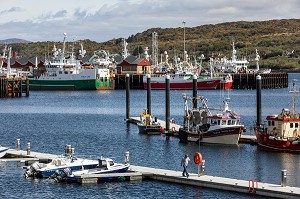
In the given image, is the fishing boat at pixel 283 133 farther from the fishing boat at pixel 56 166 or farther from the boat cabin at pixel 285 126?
the fishing boat at pixel 56 166

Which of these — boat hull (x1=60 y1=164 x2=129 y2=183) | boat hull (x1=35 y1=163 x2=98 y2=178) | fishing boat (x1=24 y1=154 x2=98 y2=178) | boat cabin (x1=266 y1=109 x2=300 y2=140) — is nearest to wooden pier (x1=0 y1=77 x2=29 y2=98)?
boat cabin (x1=266 y1=109 x2=300 y2=140)

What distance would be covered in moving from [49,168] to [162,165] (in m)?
9.21

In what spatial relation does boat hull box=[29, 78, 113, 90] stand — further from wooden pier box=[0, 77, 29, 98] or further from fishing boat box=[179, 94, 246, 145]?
fishing boat box=[179, 94, 246, 145]

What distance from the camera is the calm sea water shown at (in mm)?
47031

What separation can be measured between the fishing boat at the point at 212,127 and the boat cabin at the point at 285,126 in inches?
148

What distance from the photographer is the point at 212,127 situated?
66062mm

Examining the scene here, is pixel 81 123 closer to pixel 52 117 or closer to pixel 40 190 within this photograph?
pixel 52 117

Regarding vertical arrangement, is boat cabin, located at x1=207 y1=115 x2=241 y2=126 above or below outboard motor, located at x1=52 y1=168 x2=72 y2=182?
above

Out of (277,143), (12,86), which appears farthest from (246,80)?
(277,143)

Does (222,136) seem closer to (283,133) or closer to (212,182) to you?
(283,133)

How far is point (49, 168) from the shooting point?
5056 centimetres

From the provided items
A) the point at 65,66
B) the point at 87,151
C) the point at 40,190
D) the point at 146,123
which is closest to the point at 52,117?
the point at 146,123

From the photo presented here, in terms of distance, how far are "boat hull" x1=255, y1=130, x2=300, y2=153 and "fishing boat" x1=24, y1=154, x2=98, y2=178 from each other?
1638cm

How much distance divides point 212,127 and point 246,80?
110 m
